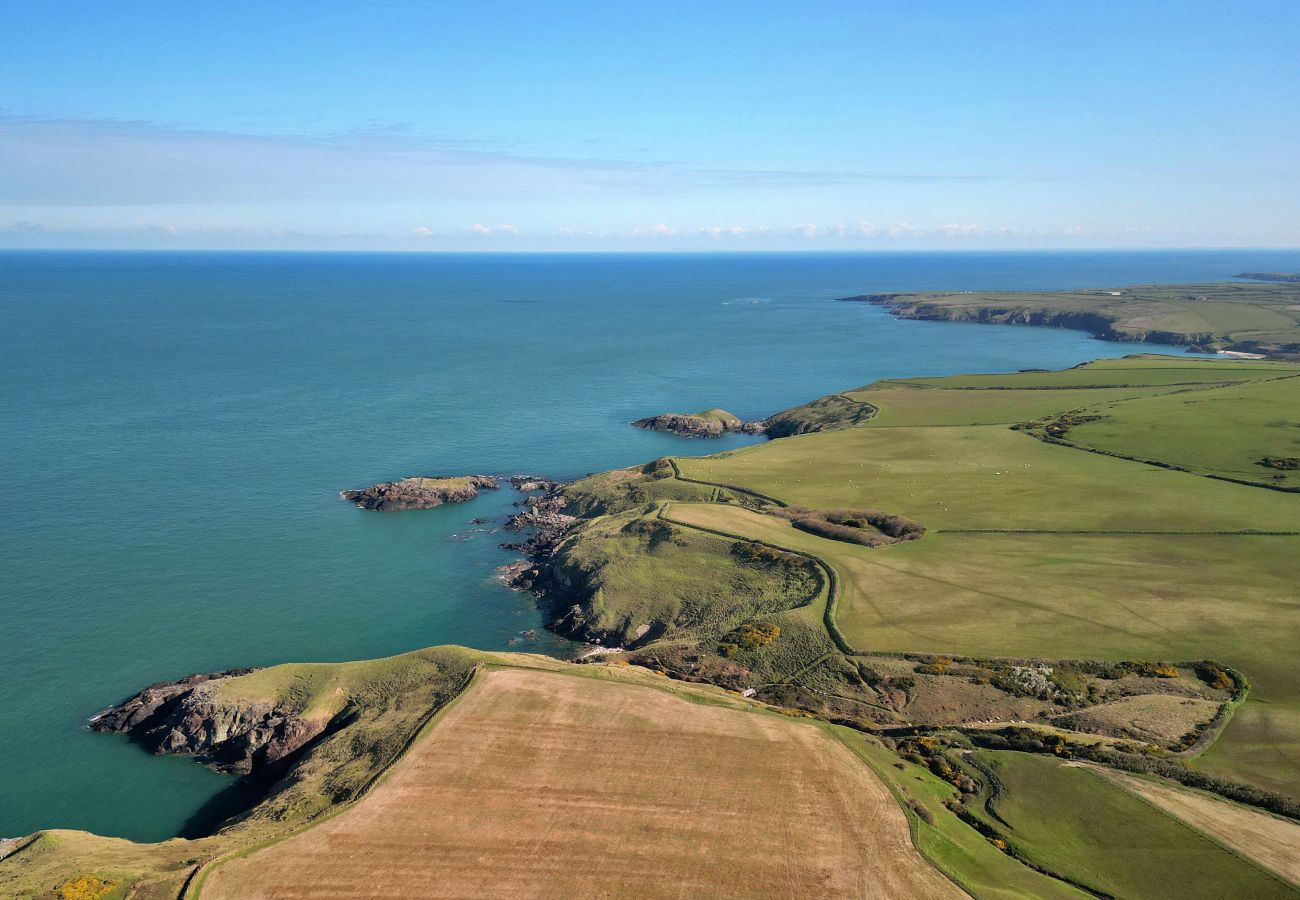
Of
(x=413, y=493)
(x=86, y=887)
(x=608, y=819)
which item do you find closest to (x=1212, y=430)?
(x=413, y=493)

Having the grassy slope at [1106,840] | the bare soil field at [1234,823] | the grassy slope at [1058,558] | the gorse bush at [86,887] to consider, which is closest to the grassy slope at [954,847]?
the grassy slope at [1106,840]

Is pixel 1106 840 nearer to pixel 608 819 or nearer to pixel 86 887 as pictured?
pixel 608 819

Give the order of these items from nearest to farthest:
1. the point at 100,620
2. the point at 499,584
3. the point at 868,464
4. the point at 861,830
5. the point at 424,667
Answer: the point at 861,830
the point at 424,667
the point at 100,620
the point at 499,584
the point at 868,464

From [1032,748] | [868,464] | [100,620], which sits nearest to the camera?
[1032,748]

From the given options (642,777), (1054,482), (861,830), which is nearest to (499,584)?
(642,777)

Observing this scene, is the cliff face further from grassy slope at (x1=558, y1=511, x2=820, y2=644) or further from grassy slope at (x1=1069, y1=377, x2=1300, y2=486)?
grassy slope at (x1=1069, y1=377, x2=1300, y2=486)

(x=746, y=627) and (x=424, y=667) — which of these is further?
(x=746, y=627)

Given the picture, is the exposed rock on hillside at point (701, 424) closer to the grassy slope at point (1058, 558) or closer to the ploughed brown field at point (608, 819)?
the grassy slope at point (1058, 558)

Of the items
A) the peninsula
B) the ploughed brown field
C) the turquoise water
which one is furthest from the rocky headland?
the ploughed brown field

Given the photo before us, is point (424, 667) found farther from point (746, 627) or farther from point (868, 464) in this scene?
point (868, 464)
